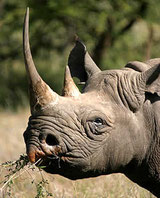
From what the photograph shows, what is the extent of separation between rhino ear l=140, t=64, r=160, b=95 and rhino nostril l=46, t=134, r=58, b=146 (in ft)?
3.08

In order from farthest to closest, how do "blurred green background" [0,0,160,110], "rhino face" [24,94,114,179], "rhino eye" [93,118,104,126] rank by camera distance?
"blurred green background" [0,0,160,110] < "rhino eye" [93,118,104,126] < "rhino face" [24,94,114,179]

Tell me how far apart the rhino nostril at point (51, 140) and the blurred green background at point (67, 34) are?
31.1 ft

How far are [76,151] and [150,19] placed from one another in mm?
9706

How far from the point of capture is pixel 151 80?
5145 mm

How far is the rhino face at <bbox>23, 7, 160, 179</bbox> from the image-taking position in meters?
4.73

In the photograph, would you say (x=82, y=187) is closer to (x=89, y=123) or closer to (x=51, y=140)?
(x=89, y=123)

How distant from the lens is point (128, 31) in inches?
695

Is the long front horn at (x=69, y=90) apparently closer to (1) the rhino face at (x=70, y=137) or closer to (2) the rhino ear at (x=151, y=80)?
(1) the rhino face at (x=70, y=137)

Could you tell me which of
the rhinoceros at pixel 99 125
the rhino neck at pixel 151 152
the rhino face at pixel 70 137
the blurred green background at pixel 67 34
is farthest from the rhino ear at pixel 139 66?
the blurred green background at pixel 67 34

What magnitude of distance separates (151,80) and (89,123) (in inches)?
26.3

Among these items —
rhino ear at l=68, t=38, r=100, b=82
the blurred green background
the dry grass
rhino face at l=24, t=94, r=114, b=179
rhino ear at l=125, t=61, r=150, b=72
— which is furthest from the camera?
the blurred green background

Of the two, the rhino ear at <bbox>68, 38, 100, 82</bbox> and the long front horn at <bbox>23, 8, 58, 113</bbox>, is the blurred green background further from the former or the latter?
the long front horn at <bbox>23, 8, 58, 113</bbox>

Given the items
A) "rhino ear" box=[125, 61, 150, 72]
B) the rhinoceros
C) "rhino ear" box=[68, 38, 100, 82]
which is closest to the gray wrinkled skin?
the rhinoceros

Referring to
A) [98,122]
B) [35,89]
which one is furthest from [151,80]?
[35,89]
